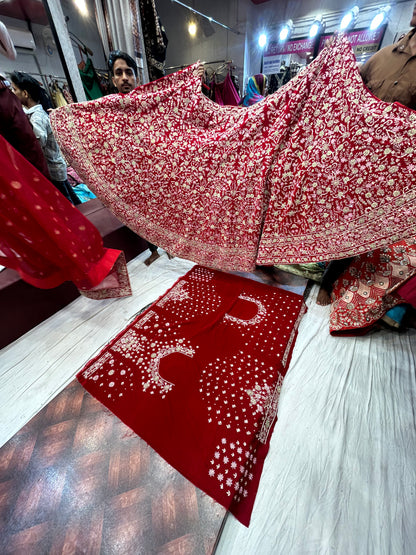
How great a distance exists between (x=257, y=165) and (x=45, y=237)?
1118 millimetres

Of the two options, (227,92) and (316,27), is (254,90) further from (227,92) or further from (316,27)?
(316,27)

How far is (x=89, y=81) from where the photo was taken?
7.35 feet

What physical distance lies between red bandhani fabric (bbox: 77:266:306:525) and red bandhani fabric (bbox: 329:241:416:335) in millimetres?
251

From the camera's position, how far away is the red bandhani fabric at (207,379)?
0.83 metres

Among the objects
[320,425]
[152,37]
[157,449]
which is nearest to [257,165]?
[320,425]

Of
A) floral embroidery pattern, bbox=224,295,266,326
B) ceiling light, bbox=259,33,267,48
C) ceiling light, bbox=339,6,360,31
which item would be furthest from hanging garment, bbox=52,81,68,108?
ceiling light, bbox=339,6,360,31

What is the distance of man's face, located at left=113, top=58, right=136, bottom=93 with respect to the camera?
139 centimetres

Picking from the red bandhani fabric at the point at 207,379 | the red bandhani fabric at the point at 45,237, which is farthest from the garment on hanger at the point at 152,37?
the red bandhani fabric at the point at 207,379

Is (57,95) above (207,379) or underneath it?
above

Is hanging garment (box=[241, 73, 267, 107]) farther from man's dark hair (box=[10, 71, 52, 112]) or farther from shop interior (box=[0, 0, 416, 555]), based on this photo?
man's dark hair (box=[10, 71, 52, 112])

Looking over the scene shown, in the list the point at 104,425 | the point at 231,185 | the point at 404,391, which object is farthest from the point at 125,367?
the point at 404,391

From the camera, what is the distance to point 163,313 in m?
1.38

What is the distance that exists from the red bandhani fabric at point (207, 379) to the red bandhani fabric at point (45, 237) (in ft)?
1.29

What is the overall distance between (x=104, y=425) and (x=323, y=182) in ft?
4.79
